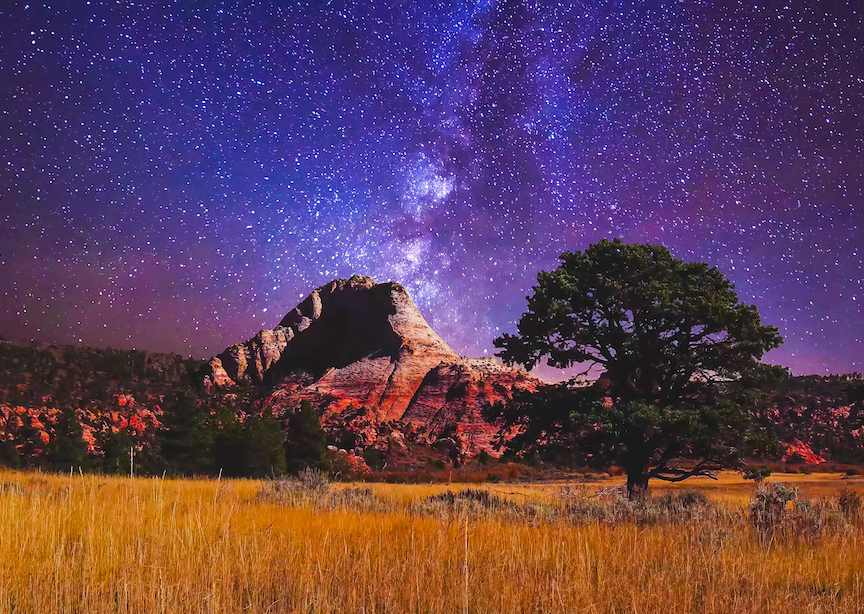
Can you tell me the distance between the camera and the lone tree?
15.4m

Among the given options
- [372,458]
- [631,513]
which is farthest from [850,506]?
[372,458]

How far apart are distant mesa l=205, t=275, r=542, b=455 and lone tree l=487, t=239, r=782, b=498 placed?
119ft

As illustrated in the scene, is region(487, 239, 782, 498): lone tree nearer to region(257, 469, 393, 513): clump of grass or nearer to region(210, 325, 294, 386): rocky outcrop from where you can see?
region(257, 469, 393, 513): clump of grass

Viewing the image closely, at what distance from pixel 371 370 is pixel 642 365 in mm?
61302

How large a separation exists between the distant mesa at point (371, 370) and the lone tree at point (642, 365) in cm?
3638

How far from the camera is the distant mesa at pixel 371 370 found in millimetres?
63531

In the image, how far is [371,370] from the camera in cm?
7638

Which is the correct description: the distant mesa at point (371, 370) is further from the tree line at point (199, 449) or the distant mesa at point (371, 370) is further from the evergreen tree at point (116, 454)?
the evergreen tree at point (116, 454)

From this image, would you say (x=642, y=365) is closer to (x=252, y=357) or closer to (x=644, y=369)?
(x=644, y=369)

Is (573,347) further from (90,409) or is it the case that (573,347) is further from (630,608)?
(90,409)

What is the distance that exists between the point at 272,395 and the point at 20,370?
27.7 meters

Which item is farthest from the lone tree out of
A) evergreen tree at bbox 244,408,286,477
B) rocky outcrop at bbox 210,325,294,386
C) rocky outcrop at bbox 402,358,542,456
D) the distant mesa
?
rocky outcrop at bbox 210,325,294,386

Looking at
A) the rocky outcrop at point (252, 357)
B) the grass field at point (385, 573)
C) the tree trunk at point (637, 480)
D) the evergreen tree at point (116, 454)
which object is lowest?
the evergreen tree at point (116, 454)

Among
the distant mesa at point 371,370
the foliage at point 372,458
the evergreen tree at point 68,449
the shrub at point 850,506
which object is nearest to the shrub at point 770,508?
the shrub at point 850,506
